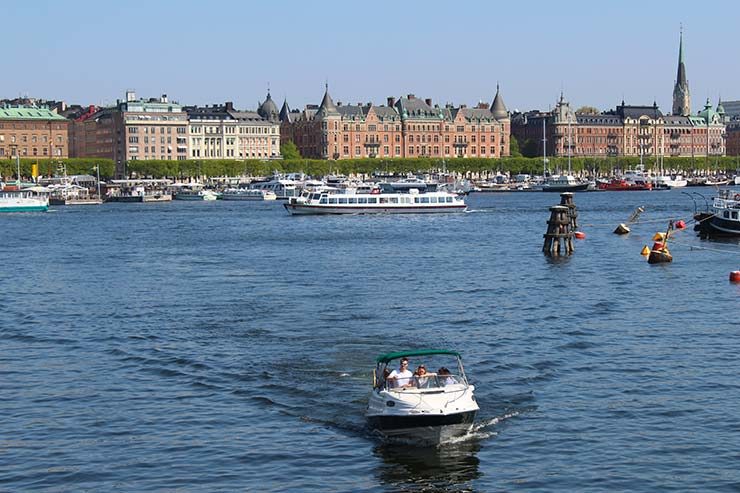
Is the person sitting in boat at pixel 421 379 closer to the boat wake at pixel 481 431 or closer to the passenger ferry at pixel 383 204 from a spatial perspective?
the boat wake at pixel 481 431

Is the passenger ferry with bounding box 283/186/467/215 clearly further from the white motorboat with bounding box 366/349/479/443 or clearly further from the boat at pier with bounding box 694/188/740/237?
the white motorboat with bounding box 366/349/479/443

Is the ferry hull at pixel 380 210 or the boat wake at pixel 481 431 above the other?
the ferry hull at pixel 380 210

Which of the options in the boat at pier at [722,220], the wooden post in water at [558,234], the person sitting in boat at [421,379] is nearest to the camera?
the person sitting in boat at [421,379]

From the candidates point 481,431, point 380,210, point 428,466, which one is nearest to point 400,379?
point 481,431

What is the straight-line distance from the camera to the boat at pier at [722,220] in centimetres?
7162

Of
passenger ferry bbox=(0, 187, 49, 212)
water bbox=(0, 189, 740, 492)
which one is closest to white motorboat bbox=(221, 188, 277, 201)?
passenger ferry bbox=(0, 187, 49, 212)

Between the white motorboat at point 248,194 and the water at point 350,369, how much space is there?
321 ft

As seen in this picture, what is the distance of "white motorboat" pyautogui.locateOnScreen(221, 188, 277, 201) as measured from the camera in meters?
163

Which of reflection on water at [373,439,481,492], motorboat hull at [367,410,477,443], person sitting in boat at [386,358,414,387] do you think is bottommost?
reflection on water at [373,439,481,492]

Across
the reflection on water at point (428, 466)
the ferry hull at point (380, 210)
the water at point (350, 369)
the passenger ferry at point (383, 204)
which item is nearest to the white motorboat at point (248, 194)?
the passenger ferry at point (383, 204)

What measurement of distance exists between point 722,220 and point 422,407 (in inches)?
2044

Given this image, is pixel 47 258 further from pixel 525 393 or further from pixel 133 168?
pixel 133 168

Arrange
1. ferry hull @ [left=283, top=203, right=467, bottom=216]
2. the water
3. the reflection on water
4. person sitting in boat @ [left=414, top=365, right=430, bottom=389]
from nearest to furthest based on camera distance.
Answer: the reflection on water, the water, person sitting in boat @ [left=414, top=365, right=430, bottom=389], ferry hull @ [left=283, top=203, right=467, bottom=216]

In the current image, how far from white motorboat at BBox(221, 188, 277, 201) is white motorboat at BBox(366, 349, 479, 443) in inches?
5443
